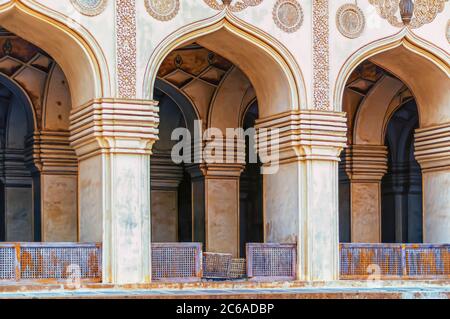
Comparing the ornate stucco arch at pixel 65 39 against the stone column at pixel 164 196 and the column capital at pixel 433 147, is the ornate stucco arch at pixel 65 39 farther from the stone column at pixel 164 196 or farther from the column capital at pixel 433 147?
the stone column at pixel 164 196

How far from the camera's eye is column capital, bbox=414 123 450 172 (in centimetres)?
1566

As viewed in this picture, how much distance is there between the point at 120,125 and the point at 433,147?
4.40 metres

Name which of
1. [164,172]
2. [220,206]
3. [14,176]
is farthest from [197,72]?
[14,176]

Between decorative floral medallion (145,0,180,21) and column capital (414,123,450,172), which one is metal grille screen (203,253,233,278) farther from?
column capital (414,123,450,172)

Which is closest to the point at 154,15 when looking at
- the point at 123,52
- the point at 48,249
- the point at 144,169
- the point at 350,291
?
the point at 123,52

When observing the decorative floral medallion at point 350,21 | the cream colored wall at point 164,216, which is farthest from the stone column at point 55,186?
the decorative floral medallion at point 350,21

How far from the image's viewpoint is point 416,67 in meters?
15.7

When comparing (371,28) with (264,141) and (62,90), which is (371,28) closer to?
(264,141)

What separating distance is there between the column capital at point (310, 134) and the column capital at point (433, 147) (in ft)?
5.27

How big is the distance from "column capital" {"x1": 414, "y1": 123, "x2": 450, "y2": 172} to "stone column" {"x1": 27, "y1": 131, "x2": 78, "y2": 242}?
Result: 443 cm

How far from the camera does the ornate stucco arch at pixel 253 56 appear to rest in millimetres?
13859

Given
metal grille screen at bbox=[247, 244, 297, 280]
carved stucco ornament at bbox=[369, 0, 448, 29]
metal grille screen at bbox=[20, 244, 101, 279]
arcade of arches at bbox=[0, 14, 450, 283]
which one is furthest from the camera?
carved stucco ornament at bbox=[369, 0, 448, 29]

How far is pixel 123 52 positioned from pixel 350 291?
3.50 m

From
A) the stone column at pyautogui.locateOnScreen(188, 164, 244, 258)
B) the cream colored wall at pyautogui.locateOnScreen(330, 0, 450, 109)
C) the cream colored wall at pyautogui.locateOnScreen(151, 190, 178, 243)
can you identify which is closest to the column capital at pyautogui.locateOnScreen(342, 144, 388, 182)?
the stone column at pyautogui.locateOnScreen(188, 164, 244, 258)
